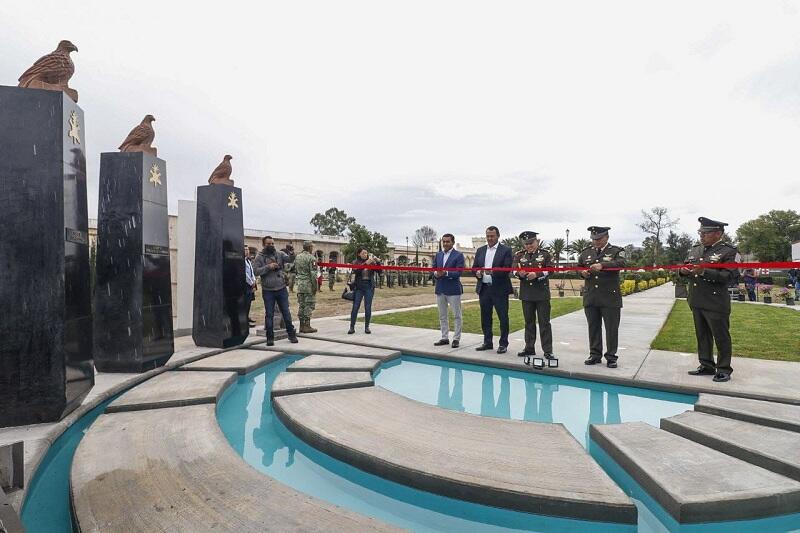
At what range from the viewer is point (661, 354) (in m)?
6.22

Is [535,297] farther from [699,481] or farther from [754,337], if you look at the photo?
[754,337]

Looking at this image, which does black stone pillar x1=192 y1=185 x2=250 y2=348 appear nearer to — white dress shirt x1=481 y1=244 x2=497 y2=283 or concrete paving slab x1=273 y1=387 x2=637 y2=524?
concrete paving slab x1=273 y1=387 x2=637 y2=524

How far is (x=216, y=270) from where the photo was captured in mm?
6723

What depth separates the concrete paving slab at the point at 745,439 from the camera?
2653mm

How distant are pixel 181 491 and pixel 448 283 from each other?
207 inches

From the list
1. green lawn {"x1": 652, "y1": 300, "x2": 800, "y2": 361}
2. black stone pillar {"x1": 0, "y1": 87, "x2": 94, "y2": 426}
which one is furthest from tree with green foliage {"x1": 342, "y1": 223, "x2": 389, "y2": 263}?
black stone pillar {"x1": 0, "y1": 87, "x2": 94, "y2": 426}

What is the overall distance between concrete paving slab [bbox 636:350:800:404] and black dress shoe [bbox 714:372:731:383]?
6 centimetres

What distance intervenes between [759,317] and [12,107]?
16.4 metres

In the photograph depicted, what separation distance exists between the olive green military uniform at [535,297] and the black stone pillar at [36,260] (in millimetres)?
5436

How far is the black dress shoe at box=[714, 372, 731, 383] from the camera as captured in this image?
4.64m

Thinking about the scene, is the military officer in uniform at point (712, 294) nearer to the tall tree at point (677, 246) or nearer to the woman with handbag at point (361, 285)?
the woman with handbag at point (361, 285)

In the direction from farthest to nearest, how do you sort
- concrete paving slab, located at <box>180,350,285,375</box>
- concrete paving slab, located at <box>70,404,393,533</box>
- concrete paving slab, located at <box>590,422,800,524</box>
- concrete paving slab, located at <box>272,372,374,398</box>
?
concrete paving slab, located at <box>180,350,285,375</box>, concrete paving slab, located at <box>272,372,374,398</box>, concrete paving slab, located at <box>590,422,800,524</box>, concrete paving slab, located at <box>70,404,393,533</box>

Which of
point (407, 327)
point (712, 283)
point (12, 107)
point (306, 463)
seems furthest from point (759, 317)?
point (12, 107)

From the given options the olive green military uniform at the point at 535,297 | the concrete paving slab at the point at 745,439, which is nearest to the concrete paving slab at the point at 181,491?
the concrete paving slab at the point at 745,439
